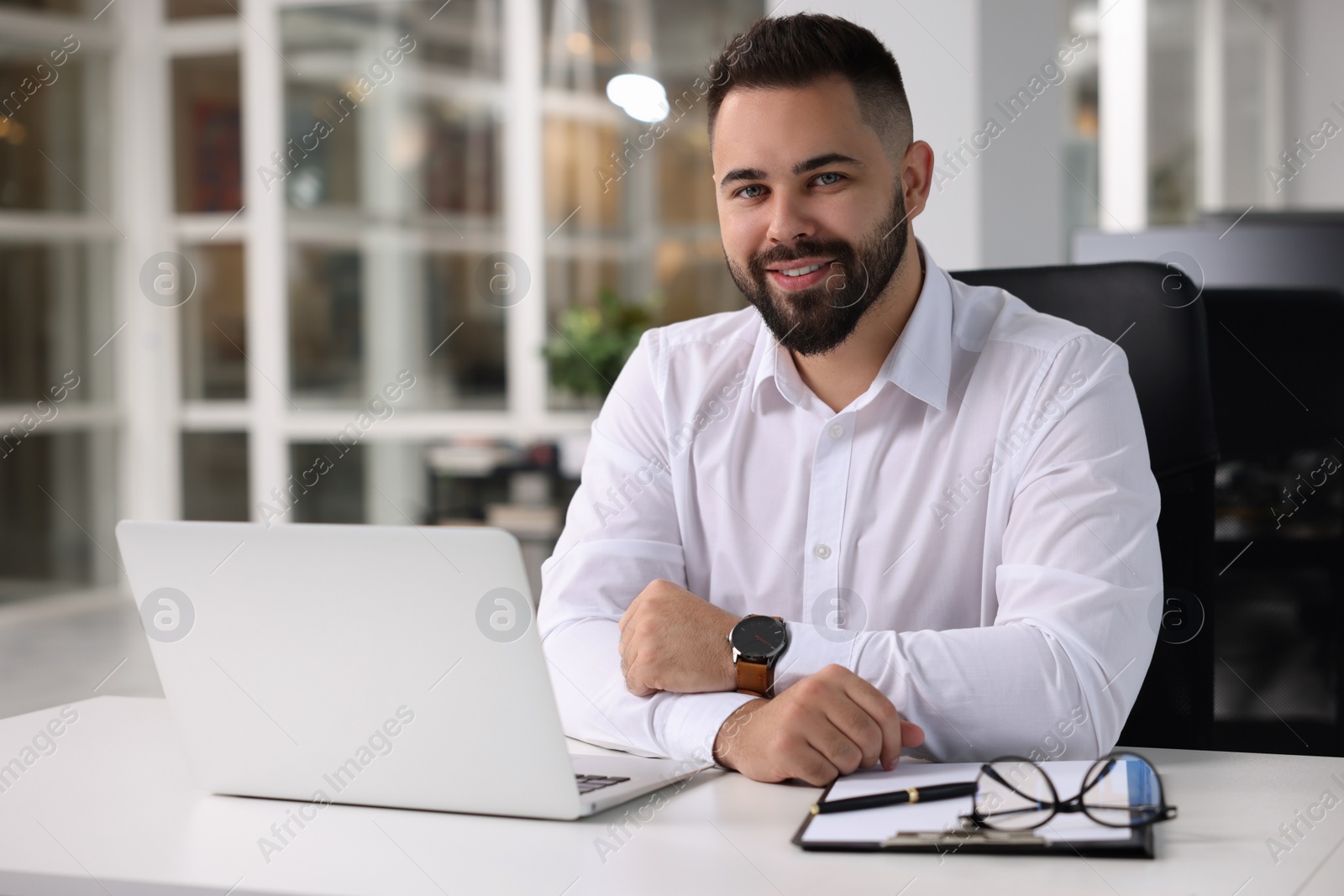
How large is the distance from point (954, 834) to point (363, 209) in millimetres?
6137

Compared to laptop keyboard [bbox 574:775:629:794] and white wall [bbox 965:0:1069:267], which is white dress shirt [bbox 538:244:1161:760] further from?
white wall [bbox 965:0:1069:267]

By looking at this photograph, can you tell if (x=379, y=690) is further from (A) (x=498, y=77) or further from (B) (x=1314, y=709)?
(A) (x=498, y=77)

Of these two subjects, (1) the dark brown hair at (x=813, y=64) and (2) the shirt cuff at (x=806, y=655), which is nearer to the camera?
(2) the shirt cuff at (x=806, y=655)

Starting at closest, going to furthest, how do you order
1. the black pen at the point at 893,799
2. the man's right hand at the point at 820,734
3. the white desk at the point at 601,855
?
1. the white desk at the point at 601,855
2. the black pen at the point at 893,799
3. the man's right hand at the point at 820,734

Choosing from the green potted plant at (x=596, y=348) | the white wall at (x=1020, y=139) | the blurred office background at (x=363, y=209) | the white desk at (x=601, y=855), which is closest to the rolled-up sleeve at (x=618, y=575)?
the white desk at (x=601, y=855)

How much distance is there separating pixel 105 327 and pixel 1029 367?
6.21 m

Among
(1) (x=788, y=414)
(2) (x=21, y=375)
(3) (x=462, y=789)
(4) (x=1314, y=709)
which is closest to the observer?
(3) (x=462, y=789)

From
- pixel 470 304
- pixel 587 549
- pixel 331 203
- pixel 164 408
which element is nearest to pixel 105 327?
pixel 164 408

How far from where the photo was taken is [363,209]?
6.63 m

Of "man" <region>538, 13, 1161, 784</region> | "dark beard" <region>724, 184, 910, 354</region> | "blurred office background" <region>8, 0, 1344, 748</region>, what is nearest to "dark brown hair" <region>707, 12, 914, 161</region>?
"man" <region>538, 13, 1161, 784</region>

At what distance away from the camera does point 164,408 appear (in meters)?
7.02

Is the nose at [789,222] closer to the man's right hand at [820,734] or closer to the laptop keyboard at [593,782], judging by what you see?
the man's right hand at [820,734]

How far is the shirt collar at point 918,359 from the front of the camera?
1.57m

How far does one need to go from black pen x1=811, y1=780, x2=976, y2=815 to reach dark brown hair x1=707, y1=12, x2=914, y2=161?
Answer: 88cm
